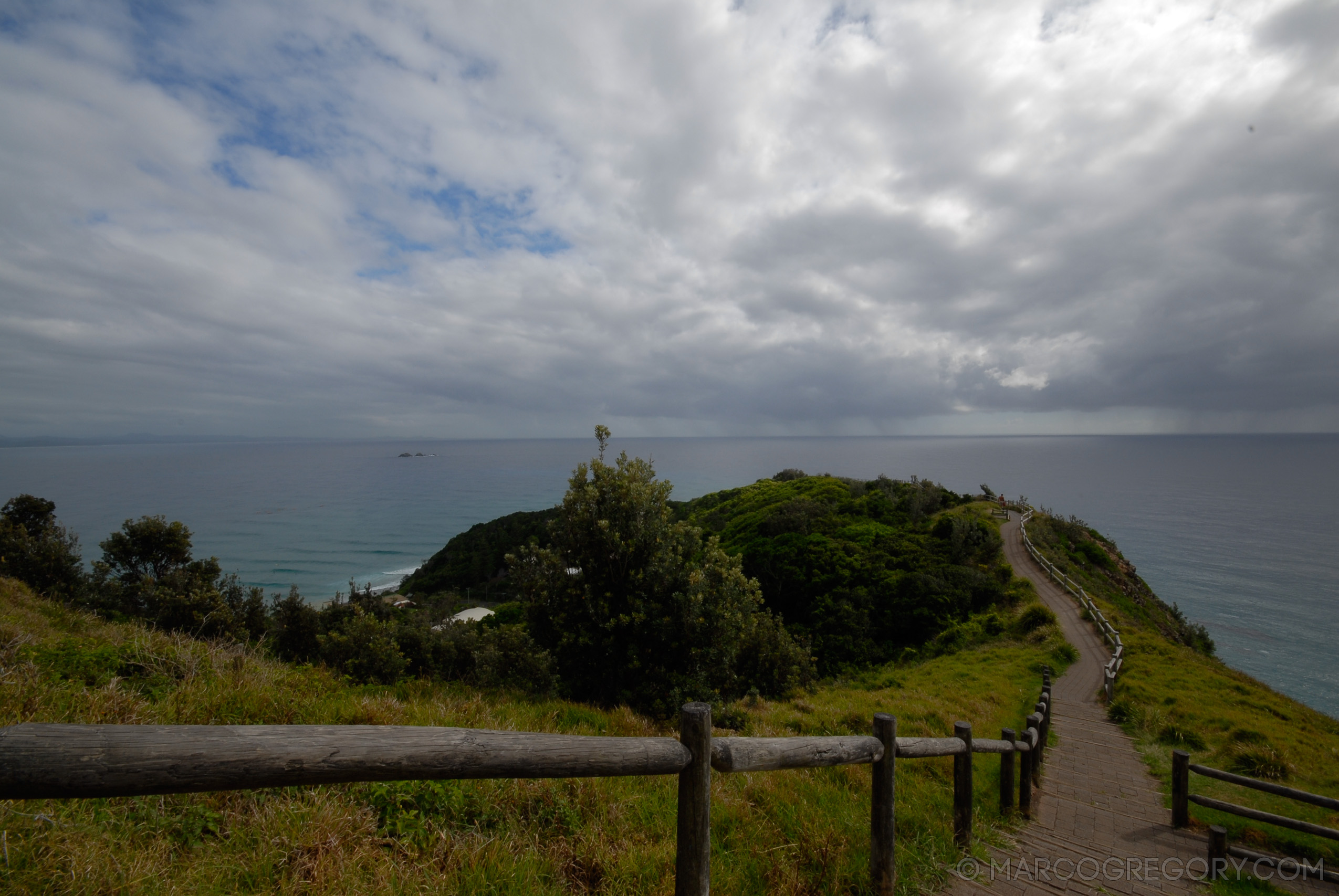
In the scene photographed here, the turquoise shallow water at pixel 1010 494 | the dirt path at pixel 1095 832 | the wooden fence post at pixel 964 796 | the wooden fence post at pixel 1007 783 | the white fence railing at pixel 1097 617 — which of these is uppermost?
the wooden fence post at pixel 964 796

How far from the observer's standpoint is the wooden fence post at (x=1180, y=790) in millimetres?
7406

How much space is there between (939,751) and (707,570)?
306 inches

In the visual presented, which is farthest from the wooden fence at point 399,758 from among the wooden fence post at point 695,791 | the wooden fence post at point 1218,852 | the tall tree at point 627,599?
the tall tree at point 627,599

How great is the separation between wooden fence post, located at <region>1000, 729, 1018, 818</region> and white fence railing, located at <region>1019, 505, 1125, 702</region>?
43.4 ft

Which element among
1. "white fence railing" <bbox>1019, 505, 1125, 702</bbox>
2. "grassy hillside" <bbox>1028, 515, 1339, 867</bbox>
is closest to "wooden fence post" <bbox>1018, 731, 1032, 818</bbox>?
"grassy hillside" <bbox>1028, 515, 1339, 867</bbox>

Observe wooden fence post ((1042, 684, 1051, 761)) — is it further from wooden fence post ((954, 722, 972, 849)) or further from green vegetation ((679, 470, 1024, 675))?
green vegetation ((679, 470, 1024, 675))

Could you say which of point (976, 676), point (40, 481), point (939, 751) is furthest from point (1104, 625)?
point (40, 481)

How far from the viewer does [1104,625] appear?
2306 cm

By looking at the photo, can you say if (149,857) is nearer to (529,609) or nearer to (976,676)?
(529,609)

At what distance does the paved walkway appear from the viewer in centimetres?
524

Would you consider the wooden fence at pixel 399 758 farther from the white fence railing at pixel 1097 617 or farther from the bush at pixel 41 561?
the bush at pixel 41 561

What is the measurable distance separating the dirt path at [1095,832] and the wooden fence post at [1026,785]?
156 millimetres

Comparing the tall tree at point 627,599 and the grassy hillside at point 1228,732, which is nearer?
the grassy hillside at point 1228,732

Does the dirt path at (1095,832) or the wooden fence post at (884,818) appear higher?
the wooden fence post at (884,818)
